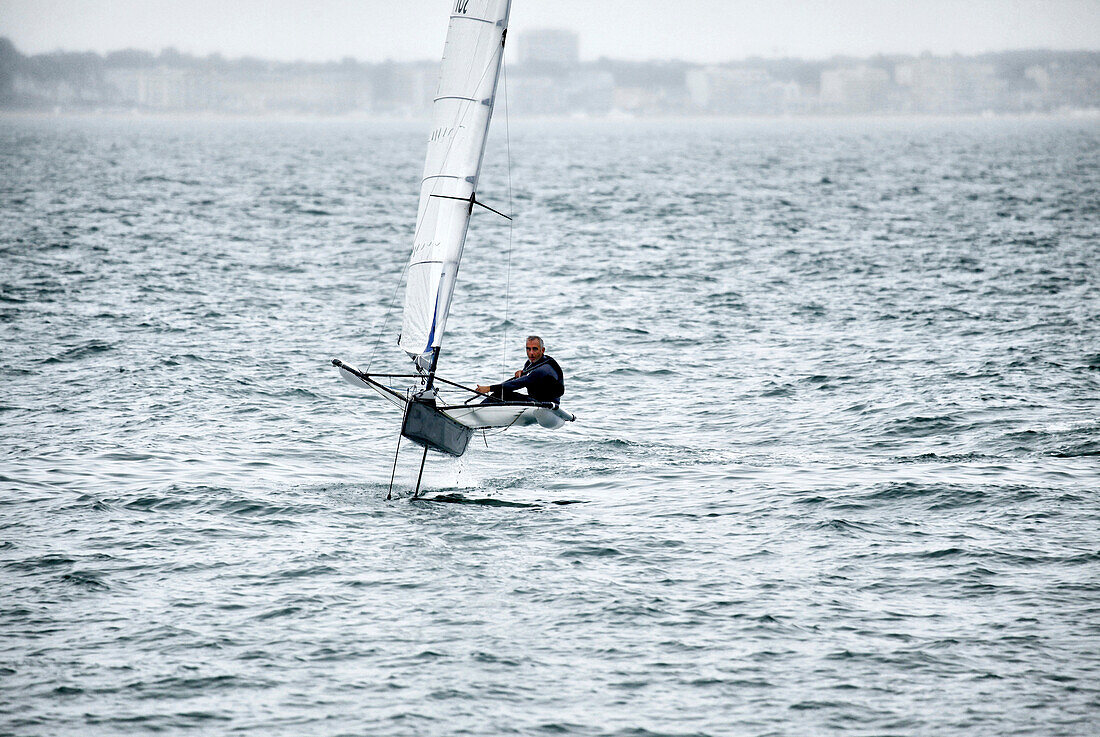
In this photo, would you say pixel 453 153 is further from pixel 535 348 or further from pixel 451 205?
pixel 535 348

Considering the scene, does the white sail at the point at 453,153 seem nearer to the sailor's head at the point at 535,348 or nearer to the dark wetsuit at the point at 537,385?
the sailor's head at the point at 535,348

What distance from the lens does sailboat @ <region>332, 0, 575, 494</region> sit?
19.8m

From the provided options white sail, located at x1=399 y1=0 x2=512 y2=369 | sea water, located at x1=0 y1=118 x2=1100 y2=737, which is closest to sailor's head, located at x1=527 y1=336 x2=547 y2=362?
white sail, located at x1=399 y1=0 x2=512 y2=369

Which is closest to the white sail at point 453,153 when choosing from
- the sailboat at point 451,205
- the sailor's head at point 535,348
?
the sailboat at point 451,205

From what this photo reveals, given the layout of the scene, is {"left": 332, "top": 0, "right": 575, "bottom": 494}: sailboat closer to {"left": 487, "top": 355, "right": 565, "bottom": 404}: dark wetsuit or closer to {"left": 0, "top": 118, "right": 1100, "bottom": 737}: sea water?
{"left": 487, "top": 355, "right": 565, "bottom": 404}: dark wetsuit

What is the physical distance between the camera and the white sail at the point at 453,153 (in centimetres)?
2055

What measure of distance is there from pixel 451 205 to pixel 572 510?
215 inches

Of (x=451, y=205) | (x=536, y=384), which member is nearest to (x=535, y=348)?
(x=536, y=384)

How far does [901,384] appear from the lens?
2920cm

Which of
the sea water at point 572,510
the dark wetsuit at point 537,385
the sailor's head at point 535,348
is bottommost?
the sea water at point 572,510

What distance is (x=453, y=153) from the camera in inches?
818

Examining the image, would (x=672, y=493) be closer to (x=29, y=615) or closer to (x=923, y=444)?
(x=923, y=444)

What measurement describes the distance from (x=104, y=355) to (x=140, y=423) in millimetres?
7236

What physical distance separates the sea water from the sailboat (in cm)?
163
